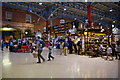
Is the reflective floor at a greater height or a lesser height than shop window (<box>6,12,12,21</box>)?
lesser

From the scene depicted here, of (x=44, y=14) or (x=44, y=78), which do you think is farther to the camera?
(x=44, y=14)

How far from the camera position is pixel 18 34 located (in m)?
22.6

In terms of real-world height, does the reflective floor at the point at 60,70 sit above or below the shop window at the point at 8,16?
below

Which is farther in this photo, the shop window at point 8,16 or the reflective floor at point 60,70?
the shop window at point 8,16

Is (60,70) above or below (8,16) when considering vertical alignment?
below

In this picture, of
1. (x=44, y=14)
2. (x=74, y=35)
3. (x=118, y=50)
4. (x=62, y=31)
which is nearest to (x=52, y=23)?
(x=62, y=31)

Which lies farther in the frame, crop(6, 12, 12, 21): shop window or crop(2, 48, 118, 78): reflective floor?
crop(6, 12, 12, 21): shop window

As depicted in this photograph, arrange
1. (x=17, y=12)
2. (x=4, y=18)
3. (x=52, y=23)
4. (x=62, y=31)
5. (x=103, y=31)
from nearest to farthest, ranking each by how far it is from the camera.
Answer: (x=103, y=31) < (x=4, y=18) < (x=17, y=12) < (x=62, y=31) < (x=52, y=23)

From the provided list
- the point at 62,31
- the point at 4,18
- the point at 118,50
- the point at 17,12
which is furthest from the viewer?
the point at 62,31

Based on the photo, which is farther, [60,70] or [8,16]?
[8,16]

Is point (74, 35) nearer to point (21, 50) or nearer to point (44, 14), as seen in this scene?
point (21, 50)

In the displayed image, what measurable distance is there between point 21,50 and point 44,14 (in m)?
14.3

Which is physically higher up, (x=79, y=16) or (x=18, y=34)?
(x=79, y=16)

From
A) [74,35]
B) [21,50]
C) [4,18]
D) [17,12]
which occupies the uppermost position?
[17,12]
